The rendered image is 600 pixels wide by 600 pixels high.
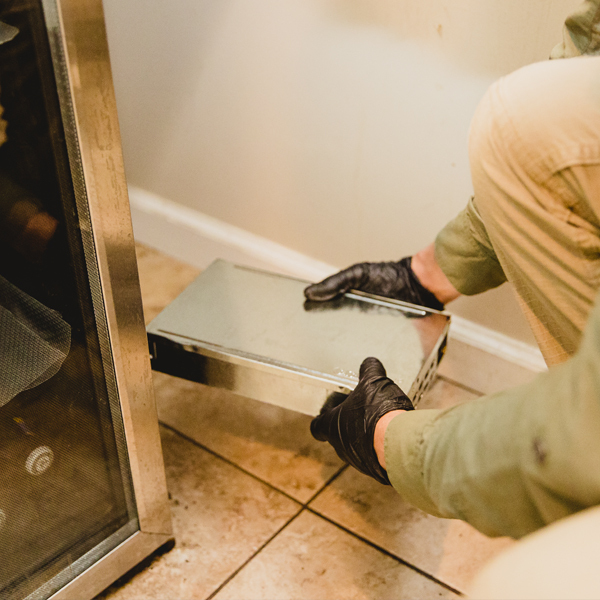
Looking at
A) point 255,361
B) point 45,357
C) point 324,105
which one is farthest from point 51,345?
point 324,105

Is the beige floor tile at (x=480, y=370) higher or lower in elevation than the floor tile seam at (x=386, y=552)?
→ higher

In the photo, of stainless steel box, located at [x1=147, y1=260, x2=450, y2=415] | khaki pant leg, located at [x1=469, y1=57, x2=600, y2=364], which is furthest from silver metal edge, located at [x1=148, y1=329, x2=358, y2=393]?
khaki pant leg, located at [x1=469, y1=57, x2=600, y2=364]

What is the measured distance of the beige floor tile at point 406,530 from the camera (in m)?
0.84

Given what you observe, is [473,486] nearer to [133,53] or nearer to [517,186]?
[517,186]

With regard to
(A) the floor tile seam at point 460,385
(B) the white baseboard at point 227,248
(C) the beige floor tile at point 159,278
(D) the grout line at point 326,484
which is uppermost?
(B) the white baseboard at point 227,248

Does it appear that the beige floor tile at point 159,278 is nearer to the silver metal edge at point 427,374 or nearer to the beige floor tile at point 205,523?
the beige floor tile at point 205,523

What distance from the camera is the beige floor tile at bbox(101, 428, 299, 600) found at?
0.82 metres

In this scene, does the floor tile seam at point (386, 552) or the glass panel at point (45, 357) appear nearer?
the glass panel at point (45, 357)

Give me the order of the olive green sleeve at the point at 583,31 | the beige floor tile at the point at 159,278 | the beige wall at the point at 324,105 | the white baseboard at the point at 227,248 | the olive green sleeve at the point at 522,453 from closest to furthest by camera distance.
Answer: the olive green sleeve at the point at 522,453, the olive green sleeve at the point at 583,31, the beige wall at the point at 324,105, the white baseboard at the point at 227,248, the beige floor tile at the point at 159,278

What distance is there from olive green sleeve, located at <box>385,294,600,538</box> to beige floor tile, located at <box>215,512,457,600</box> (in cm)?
30

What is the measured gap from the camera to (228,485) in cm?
95

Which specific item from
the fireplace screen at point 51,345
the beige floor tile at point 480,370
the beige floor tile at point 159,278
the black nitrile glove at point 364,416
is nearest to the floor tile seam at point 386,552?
the black nitrile glove at point 364,416

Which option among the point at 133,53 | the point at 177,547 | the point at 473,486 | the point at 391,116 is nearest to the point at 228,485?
the point at 177,547

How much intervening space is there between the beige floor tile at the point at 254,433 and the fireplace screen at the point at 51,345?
235 mm
